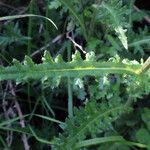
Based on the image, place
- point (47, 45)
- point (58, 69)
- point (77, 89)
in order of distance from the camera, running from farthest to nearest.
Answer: point (47, 45), point (77, 89), point (58, 69)

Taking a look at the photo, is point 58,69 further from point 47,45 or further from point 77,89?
point 47,45

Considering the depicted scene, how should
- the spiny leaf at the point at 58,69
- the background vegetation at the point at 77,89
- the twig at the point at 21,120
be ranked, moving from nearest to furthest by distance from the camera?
the spiny leaf at the point at 58,69, the background vegetation at the point at 77,89, the twig at the point at 21,120

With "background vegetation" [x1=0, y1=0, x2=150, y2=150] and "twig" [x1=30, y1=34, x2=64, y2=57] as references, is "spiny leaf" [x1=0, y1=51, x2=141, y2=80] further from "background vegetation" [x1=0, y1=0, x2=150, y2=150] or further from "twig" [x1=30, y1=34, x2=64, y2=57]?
"twig" [x1=30, y1=34, x2=64, y2=57]

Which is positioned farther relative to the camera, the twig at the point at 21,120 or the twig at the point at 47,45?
the twig at the point at 47,45

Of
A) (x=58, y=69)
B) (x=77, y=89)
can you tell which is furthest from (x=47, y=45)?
(x=58, y=69)

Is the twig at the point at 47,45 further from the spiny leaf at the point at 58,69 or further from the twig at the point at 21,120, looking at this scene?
the spiny leaf at the point at 58,69

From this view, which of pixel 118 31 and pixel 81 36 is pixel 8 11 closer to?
pixel 81 36

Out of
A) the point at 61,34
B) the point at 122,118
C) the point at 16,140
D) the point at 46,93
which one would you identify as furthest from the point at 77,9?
the point at 16,140

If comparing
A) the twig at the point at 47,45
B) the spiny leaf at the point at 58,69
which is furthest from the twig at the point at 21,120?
the spiny leaf at the point at 58,69
